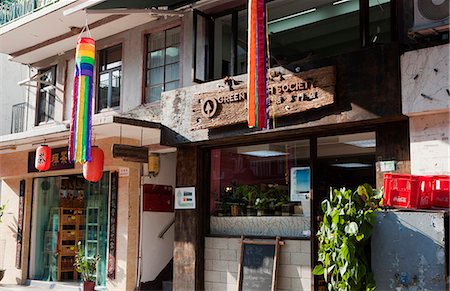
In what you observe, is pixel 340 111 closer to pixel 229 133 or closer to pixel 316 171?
pixel 316 171

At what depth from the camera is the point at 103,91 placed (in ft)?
43.9

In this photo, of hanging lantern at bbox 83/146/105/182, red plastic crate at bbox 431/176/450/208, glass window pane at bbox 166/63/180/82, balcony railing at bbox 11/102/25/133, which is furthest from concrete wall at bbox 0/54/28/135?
red plastic crate at bbox 431/176/450/208

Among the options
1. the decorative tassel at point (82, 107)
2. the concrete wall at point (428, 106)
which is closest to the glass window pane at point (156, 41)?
the decorative tassel at point (82, 107)

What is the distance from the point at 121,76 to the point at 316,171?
5.76m

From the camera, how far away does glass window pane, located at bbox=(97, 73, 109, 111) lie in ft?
43.6

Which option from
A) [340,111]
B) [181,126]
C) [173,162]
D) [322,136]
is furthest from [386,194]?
[173,162]

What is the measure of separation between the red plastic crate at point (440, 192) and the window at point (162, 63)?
20.4 ft

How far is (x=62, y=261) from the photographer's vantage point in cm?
1487

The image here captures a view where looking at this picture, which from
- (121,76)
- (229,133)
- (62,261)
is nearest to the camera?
(229,133)

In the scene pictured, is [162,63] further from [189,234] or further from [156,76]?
[189,234]

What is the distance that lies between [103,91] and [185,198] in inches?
167

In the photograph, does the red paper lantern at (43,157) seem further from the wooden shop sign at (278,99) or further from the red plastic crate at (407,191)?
the red plastic crate at (407,191)

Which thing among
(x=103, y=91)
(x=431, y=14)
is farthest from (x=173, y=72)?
(x=431, y=14)

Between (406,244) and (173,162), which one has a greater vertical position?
(173,162)
